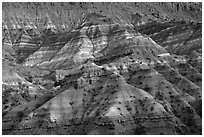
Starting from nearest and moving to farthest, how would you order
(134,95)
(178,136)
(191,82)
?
(178,136)
(134,95)
(191,82)

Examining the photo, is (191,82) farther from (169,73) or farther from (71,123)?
(71,123)

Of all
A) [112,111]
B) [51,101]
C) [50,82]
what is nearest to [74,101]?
[51,101]

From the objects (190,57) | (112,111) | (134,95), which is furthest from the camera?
(190,57)

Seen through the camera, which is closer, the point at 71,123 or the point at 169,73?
the point at 71,123

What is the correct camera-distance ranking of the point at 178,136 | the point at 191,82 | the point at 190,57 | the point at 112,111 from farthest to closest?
1. the point at 190,57
2. the point at 191,82
3. the point at 112,111
4. the point at 178,136

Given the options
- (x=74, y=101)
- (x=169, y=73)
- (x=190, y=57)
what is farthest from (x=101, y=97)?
(x=190, y=57)

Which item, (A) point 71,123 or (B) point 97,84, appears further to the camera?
(B) point 97,84

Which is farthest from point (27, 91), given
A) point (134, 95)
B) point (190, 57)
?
point (190, 57)

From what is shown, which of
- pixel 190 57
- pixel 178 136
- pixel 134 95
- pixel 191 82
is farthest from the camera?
pixel 190 57

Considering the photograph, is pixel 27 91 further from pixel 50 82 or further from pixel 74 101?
pixel 74 101
